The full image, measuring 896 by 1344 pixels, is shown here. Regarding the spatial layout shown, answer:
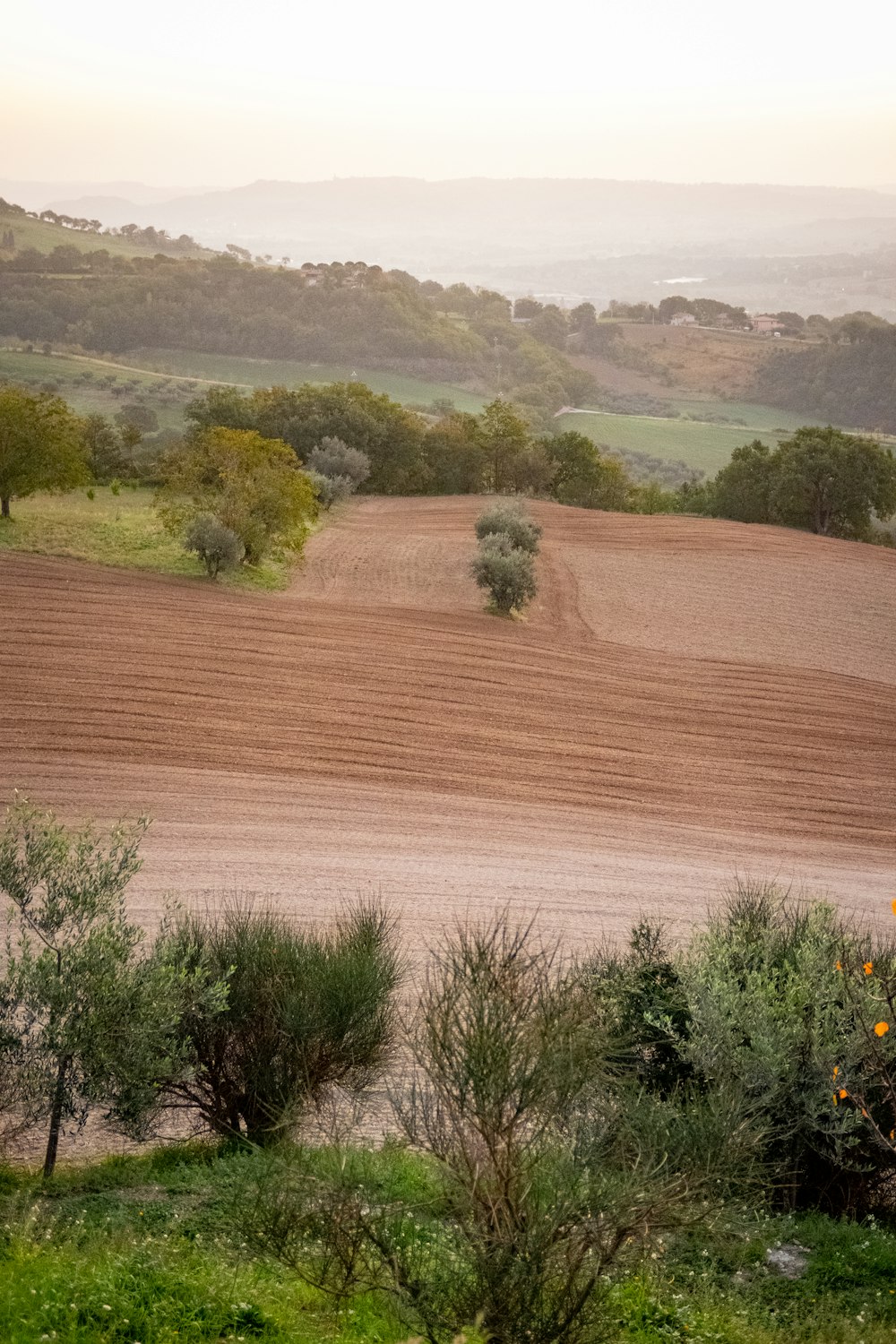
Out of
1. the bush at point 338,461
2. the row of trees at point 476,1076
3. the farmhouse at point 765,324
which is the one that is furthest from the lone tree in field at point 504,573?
the farmhouse at point 765,324

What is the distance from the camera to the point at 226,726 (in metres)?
23.0

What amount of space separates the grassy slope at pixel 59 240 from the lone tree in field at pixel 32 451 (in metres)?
62.2

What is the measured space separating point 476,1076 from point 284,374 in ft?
275

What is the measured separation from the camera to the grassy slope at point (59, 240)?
3652 inches

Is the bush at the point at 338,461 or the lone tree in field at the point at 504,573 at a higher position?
the bush at the point at 338,461

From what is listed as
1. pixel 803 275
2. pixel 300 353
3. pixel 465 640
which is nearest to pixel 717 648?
pixel 465 640

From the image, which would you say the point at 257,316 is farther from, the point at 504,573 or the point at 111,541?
the point at 504,573

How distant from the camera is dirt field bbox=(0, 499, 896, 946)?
61.1 ft

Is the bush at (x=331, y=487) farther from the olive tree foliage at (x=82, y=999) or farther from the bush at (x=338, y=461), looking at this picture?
the olive tree foliage at (x=82, y=999)

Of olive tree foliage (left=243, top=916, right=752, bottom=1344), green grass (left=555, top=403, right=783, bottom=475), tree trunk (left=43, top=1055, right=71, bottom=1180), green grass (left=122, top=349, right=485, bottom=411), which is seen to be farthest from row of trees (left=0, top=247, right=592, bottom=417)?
olive tree foliage (left=243, top=916, right=752, bottom=1344)

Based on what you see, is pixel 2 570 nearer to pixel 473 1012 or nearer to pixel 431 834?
pixel 431 834

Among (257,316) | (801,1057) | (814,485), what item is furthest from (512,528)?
(257,316)

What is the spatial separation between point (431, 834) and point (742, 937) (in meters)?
7.86

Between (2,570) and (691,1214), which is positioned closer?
(691,1214)
